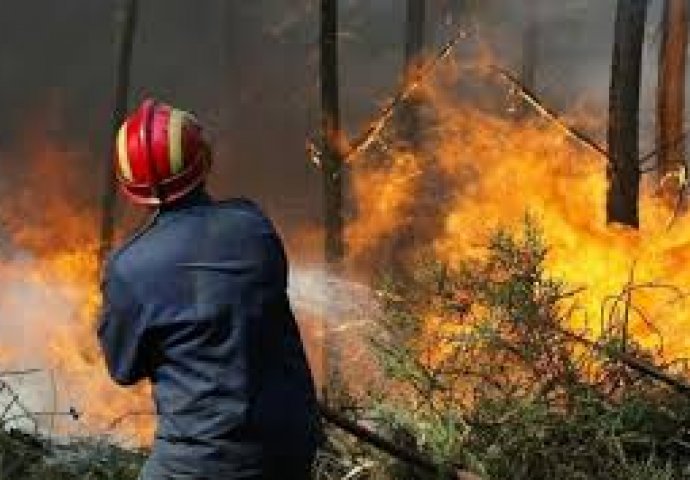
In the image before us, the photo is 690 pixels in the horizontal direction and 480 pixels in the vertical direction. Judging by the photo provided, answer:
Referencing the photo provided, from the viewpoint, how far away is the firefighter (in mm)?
3508

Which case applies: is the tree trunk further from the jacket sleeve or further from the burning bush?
the jacket sleeve

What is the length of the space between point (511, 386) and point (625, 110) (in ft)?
20.1

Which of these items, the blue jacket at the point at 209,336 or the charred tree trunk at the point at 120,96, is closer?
the blue jacket at the point at 209,336

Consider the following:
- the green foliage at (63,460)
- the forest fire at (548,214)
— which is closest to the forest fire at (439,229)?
the forest fire at (548,214)

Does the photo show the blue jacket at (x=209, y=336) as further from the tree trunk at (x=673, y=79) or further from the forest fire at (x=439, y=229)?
the tree trunk at (x=673, y=79)

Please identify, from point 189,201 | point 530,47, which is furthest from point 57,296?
point 189,201

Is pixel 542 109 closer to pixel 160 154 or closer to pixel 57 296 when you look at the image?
pixel 160 154

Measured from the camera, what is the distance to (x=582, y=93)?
31.1 metres

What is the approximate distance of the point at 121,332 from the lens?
11.7 ft

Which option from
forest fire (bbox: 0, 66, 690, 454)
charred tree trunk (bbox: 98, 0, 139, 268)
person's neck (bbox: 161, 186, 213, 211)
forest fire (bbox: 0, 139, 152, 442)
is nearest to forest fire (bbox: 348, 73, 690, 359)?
forest fire (bbox: 0, 66, 690, 454)

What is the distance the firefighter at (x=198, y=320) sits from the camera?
3.51 m

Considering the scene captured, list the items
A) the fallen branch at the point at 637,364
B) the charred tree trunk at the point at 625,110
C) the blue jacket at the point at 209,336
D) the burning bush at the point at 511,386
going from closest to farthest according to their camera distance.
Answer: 1. the blue jacket at the point at 209,336
2. the burning bush at the point at 511,386
3. the fallen branch at the point at 637,364
4. the charred tree trunk at the point at 625,110

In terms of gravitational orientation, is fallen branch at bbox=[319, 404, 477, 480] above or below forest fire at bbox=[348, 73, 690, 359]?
below

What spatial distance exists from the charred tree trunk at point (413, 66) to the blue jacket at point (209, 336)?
54.4 feet
